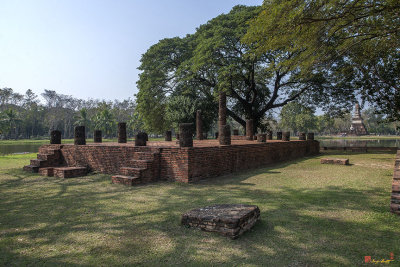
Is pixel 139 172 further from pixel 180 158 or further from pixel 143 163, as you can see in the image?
pixel 180 158

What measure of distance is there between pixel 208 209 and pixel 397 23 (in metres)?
8.65

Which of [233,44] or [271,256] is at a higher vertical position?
[233,44]

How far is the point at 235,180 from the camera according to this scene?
24.8 feet

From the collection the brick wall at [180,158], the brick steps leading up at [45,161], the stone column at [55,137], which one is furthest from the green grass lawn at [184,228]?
the stone column at [55,137]

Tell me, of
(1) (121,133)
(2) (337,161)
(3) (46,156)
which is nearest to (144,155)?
(1) (121,133)

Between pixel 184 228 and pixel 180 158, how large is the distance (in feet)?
12.2

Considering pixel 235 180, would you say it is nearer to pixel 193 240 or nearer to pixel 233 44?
pixel 193 240

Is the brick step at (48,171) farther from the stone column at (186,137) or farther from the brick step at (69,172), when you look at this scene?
the stone column at (186,137)

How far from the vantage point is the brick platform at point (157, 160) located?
7.24 m

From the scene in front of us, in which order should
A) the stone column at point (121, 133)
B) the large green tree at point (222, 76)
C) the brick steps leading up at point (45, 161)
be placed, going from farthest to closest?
1. the large green tree at point (222, 76)
2. the stone column at point (121, 133)
3. the brick steps leading up at point (45, 161)

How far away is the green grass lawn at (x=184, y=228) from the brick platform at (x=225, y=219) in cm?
11

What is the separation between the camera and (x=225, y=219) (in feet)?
11.0

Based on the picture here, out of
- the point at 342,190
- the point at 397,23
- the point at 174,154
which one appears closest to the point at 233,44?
the point at 397,23

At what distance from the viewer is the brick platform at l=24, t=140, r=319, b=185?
7.24 m
